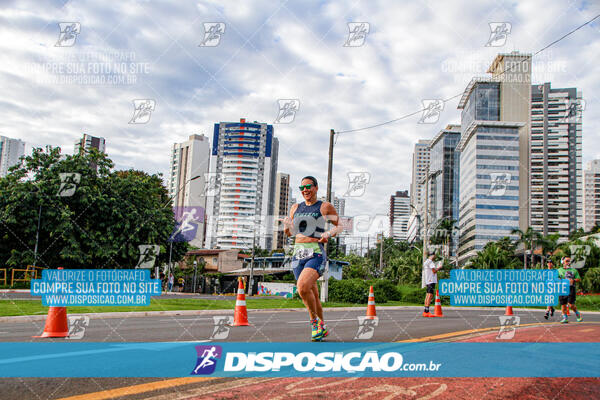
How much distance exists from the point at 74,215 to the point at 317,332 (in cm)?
2732

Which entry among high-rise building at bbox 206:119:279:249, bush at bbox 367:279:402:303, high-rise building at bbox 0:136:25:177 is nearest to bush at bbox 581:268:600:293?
bush at bbox 367:279:402:303

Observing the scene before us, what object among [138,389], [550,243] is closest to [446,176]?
[550,243]

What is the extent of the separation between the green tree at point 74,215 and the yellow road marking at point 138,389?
27.2 m

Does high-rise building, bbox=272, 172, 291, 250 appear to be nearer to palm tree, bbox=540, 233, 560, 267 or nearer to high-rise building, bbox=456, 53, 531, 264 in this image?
high-rise building, bbox=456, 53, 531, 264

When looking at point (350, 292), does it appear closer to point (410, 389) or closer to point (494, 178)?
point (410, 389)

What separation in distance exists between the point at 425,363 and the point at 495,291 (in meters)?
6.59

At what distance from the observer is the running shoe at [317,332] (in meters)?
5.61

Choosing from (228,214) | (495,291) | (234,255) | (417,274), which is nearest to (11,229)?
(495,291)

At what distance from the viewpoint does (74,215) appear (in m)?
29.4

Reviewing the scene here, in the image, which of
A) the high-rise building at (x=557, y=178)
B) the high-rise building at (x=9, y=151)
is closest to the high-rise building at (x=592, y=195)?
the high-rise building at (x=557, y=178)

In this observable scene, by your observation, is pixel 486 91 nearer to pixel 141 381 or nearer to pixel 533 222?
pixel 533 222

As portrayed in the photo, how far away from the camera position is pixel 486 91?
155625 millimetres

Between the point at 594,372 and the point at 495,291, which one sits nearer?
the point at 594,372

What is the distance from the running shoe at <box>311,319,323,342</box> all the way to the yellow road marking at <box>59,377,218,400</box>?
7.25 feet
